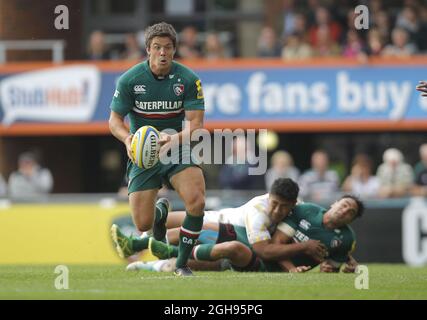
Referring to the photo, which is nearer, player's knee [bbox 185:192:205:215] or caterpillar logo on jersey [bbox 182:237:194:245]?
player's knee [bbox 185:192:205:215]

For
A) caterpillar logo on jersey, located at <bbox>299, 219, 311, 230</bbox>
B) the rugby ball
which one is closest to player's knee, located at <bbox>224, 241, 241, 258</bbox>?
caterpillar logo on jersey, located at <bbox>299, 219, 311, 230</bbox>

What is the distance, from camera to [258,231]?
1212cm

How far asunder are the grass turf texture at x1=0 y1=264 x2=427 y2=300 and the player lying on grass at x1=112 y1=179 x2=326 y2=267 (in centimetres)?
33

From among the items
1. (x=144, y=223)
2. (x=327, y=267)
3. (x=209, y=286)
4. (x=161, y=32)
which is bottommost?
(x=327, y=267)

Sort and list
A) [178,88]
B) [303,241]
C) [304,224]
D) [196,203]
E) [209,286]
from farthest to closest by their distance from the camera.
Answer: [304,224]
[303,241]
[178,88]
[196,203]
[209,286]

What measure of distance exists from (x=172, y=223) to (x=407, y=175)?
7069mm

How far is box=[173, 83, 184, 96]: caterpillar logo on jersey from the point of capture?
11.0m

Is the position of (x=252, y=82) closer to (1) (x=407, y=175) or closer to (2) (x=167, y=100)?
(1) (x=407, y=175)

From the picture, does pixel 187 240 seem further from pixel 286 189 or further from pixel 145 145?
pixel 286 189

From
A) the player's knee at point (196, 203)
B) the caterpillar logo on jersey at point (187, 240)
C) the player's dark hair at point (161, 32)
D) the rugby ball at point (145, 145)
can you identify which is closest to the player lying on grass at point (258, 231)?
the caterpillar logo on jersey at point (187, 240)

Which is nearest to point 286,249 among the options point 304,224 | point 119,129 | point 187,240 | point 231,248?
point 304,224

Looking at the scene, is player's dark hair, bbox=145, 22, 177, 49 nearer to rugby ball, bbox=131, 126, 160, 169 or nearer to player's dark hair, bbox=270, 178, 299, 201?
rugby ball, bbox=131, 126, 160, 169

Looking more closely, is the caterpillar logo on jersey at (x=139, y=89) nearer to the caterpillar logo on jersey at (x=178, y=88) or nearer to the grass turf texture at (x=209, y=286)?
the caterpillar logo on jersey at (x=178, y=88)

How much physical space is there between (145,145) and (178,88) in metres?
0.69
